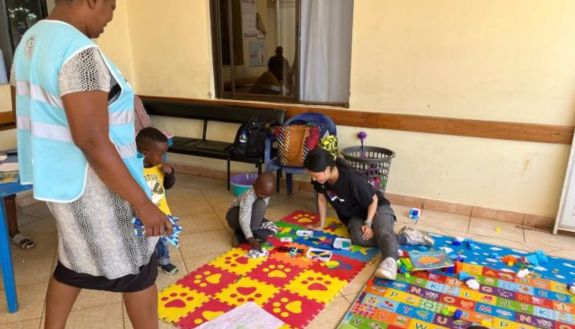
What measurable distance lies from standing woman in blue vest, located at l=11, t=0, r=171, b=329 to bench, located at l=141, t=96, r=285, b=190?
2306 millimetres

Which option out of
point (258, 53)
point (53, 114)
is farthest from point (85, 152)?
point (258, 53)

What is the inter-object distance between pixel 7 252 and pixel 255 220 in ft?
4.41

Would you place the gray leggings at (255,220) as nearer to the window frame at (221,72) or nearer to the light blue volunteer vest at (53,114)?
the window frame at (221,72)

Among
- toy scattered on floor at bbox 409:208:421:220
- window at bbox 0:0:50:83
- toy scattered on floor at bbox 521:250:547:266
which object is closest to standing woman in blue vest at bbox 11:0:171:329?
toy scattered on floor at bbox 521:250:547:266

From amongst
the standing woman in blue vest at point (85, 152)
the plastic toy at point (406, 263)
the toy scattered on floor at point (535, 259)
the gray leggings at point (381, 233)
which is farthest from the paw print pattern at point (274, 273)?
the toy scattered on floor at point (535, 259)

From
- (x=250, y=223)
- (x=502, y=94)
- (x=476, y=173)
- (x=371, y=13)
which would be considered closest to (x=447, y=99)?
(x=502, y=94)

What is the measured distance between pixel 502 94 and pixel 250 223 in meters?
2.01

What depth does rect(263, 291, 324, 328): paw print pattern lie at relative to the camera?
6.72 ft

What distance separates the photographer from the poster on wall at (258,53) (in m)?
4.01

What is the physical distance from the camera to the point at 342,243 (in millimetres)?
2812

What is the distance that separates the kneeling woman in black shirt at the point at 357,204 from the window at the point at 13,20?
112 inches

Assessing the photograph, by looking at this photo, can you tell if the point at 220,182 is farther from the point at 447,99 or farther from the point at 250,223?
the point at 447,99

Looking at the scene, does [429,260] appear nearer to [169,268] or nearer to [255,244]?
[255,244]

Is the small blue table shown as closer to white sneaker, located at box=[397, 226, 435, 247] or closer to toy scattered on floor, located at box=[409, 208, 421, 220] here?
white sneaker, located at box=[397, 226, 435, 247]
